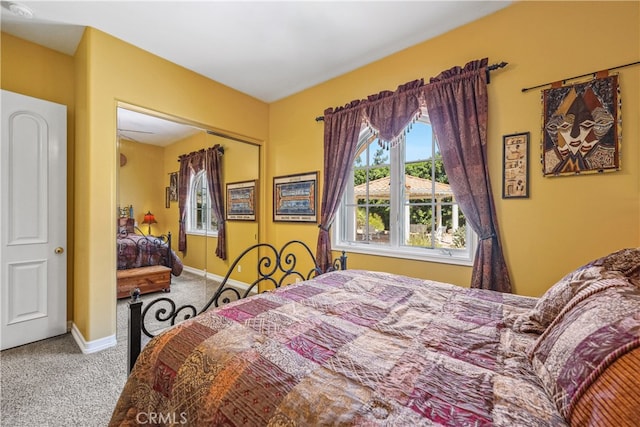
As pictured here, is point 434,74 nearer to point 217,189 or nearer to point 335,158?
point 335,158

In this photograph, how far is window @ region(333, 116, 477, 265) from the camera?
101 inches

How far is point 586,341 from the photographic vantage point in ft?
2.44

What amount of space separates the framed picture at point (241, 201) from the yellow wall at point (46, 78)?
5.37ft

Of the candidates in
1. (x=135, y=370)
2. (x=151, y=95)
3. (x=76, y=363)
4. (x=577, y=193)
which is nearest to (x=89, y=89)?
Result: (x=151, y=95)

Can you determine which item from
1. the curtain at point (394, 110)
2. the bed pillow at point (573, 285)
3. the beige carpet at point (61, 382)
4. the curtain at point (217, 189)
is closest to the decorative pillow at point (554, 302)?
the bed pillow at point (573, 285)

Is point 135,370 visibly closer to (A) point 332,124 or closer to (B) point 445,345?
(B) point 445,345

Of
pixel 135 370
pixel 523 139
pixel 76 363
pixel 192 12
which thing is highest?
pixel 192 12

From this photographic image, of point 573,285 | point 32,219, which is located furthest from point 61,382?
point 573,285

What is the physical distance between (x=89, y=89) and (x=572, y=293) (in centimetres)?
363

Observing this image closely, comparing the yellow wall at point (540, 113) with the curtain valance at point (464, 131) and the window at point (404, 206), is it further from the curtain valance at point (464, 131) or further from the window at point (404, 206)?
the window at point (404, 206)

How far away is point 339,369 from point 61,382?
90.6 inches

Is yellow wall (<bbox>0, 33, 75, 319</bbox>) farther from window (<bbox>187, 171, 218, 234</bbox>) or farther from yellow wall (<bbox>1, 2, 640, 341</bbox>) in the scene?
window (<bbox>187, 171, 218, 234</bbox>)

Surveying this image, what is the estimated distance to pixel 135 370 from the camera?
3.42 feet

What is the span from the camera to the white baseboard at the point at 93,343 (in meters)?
2.33
